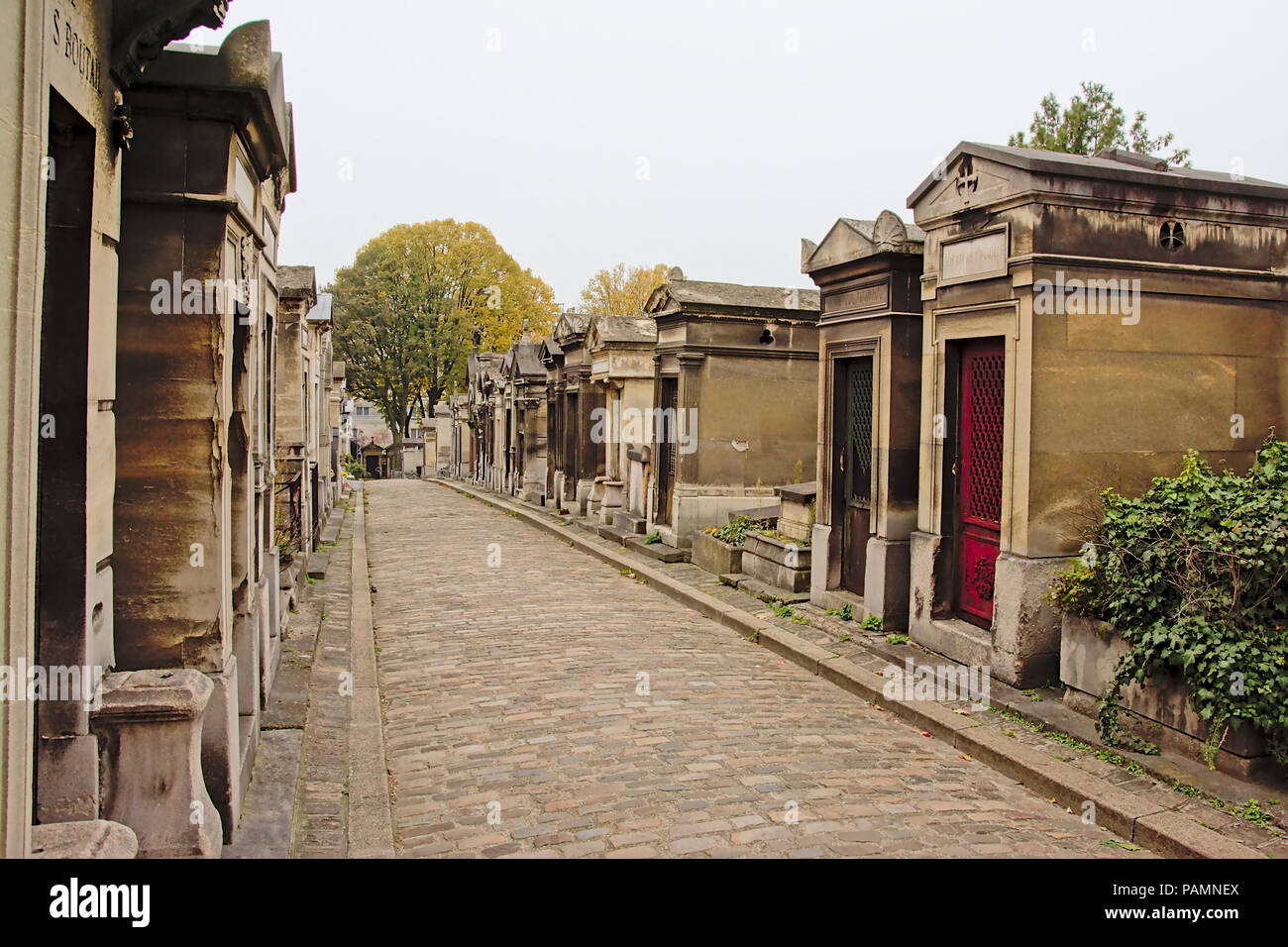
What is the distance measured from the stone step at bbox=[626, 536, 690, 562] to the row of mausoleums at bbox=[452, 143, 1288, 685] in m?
3.45

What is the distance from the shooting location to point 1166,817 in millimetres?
4828

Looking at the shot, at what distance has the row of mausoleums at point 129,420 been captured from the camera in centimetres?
279

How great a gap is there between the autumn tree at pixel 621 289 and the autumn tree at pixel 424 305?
366cm

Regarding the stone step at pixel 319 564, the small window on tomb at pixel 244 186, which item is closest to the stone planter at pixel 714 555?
the stone step at pixel 319 564

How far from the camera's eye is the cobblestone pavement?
474 centimetres

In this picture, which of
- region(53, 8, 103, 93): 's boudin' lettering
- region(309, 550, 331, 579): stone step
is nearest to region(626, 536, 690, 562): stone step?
region(309, 550, 331, 579): stone step

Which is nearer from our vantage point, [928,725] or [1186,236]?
[928,725]

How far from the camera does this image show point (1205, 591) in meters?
5.48

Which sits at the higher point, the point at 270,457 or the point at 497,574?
the point at 270,457

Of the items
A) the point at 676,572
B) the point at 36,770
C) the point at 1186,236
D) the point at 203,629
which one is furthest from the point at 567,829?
the point at 676,572

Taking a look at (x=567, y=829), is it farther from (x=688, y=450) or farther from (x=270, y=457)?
(x=688, y=450)

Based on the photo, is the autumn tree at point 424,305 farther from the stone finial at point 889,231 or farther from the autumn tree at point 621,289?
the stone finial at point 889,231

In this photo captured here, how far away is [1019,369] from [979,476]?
1.18 metres

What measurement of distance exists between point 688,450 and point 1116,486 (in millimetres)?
7787
